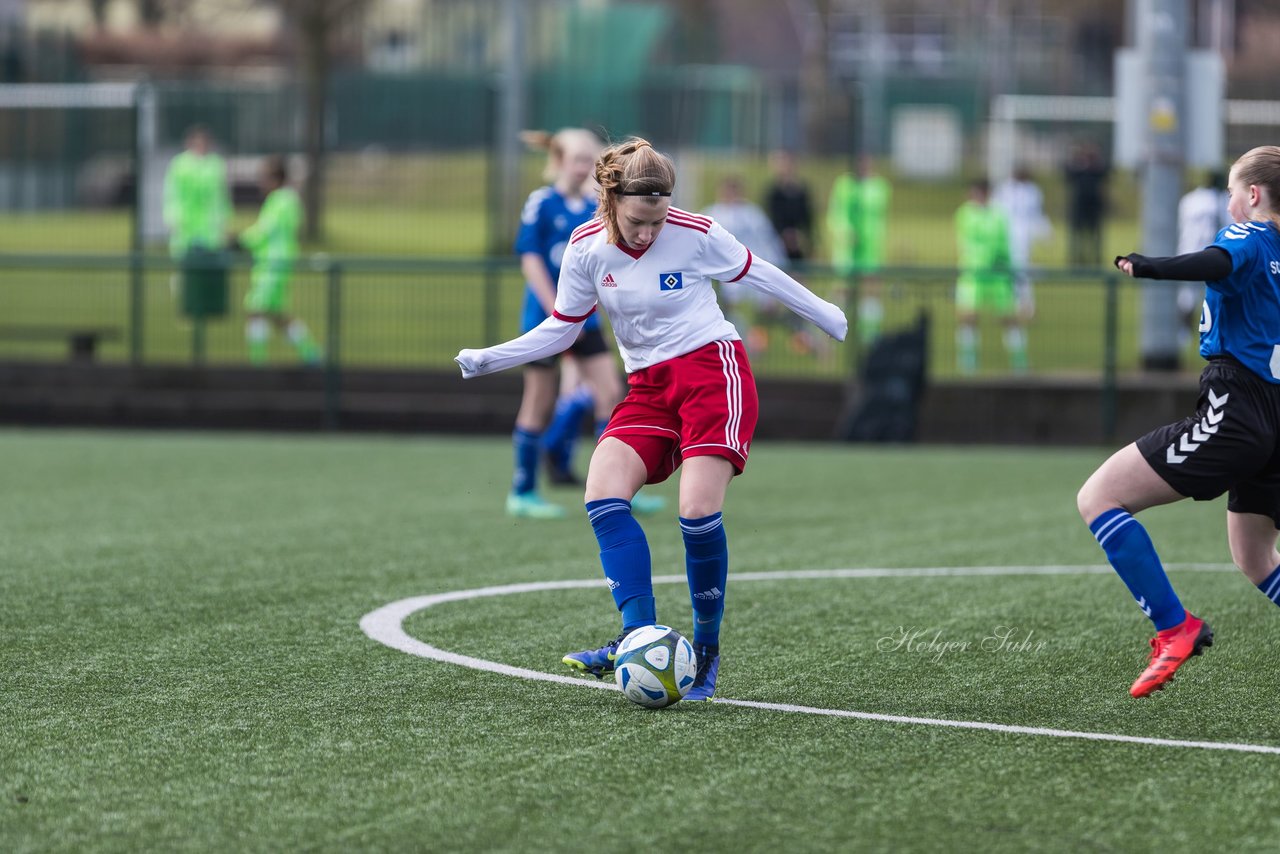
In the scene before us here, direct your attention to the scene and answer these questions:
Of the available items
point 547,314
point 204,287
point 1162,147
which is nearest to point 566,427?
point 547,314

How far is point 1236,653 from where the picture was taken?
6551 millimetres

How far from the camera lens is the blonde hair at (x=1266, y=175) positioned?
562cm

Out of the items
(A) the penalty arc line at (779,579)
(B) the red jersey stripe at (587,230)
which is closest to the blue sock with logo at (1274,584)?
(A) the penalty arc line at (779,579)

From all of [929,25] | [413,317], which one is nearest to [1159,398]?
[413,317]

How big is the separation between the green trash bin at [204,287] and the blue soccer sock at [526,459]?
7716 mm

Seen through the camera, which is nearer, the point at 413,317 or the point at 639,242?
the point at 639,242

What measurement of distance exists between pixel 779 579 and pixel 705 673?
2516mm

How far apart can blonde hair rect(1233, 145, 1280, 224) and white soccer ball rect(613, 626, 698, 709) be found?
2.15 m

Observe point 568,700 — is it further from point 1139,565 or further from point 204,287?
point 204,287

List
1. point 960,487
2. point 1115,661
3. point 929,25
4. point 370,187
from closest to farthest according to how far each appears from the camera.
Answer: point 1115,661 → point 960,487 → point 370,187 → point 929,25

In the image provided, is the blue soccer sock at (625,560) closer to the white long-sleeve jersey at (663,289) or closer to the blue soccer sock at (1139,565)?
the white long-sleeve jersey at (663,289)

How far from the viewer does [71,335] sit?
17594mm

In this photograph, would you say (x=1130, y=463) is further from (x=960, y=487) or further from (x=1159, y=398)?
(x=1159, y=398)

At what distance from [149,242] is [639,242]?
20.5m
